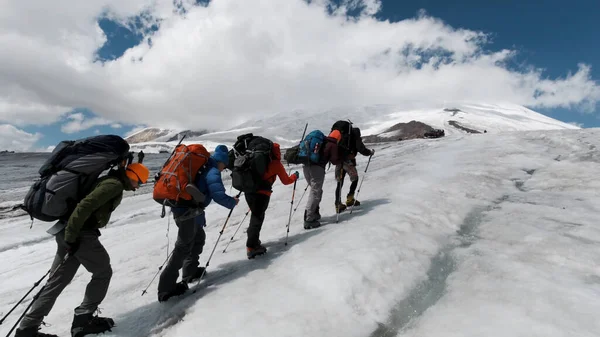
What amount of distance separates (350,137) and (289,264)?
3.98m

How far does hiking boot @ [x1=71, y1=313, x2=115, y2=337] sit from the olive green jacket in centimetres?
105

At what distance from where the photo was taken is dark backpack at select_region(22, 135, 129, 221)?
396cm

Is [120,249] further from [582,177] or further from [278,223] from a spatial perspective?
[582,177]

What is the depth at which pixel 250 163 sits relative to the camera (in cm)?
590

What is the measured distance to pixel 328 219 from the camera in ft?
27.6

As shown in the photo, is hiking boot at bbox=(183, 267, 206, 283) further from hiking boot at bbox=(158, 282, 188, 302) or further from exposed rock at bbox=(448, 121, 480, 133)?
exposed rock at bbox=(448, 121, 480, 133)

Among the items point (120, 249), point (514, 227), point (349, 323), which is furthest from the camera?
point (120, 249)

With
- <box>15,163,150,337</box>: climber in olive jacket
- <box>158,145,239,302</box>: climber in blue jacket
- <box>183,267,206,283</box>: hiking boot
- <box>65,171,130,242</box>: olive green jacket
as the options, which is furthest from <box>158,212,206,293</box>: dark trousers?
<box>65,171,130,242</box>: olive green jacket

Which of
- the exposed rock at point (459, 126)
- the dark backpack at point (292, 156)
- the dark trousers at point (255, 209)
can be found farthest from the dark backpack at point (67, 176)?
the exposed rock at point (459, 126)

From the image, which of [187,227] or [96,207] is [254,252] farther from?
[96,207]

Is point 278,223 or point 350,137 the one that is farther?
Answer: point 278,223

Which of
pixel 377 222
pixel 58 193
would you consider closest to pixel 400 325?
pixel 377 222

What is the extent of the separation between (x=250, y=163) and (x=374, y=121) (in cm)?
11235

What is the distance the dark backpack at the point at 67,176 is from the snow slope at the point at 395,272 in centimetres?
172
